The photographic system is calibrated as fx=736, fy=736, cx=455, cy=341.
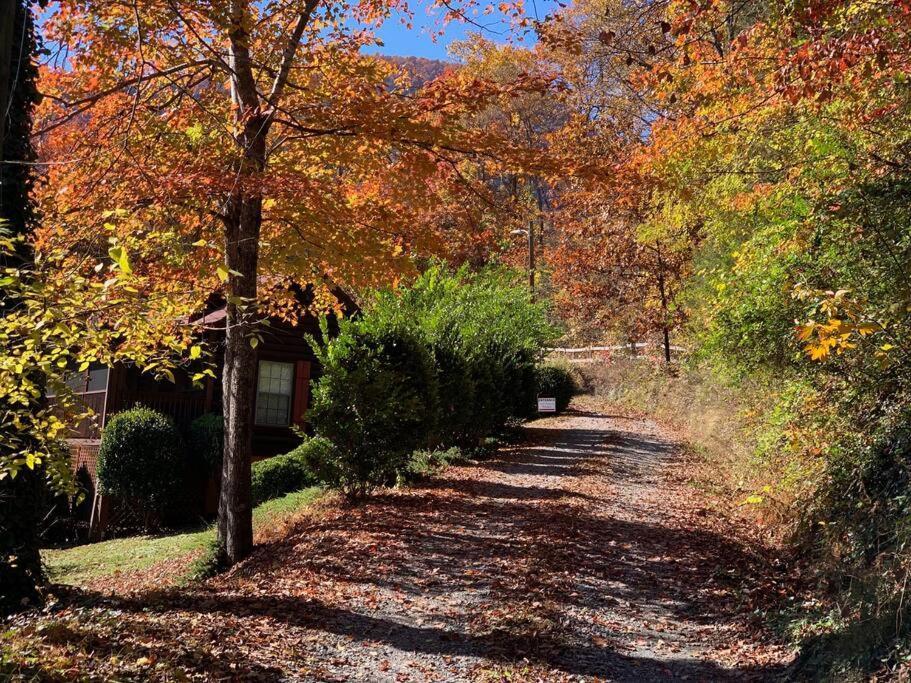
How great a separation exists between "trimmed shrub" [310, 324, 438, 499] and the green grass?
1387 mm

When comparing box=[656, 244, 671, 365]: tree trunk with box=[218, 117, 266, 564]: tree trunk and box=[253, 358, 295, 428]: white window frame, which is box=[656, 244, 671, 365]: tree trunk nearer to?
box=[253, 358, 295, 428]: white window frame

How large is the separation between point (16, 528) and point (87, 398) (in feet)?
45.4

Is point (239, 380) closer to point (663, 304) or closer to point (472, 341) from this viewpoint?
point (472, 341)

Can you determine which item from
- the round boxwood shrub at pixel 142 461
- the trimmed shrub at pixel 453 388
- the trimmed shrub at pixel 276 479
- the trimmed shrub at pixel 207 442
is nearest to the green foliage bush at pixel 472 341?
the trimmed shrub at pixel 453 388

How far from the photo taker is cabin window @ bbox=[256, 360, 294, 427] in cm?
1989

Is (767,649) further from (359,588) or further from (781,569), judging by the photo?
(359,588)

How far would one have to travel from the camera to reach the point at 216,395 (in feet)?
62.1

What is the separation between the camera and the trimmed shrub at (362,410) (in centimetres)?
1056

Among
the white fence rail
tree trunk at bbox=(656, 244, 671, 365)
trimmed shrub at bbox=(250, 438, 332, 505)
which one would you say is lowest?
trimmed shrub at bbox=(250, 438, 332, 505)

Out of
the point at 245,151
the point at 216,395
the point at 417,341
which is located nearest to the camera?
the point at 245,151

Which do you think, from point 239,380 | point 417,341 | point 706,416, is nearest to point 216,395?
point 417,341

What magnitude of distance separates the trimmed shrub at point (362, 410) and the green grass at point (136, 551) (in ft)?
4.55

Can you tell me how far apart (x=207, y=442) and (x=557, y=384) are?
57.4 ft

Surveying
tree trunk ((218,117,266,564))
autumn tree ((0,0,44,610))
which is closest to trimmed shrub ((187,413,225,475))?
tree trunk ((218,117,266,564))
